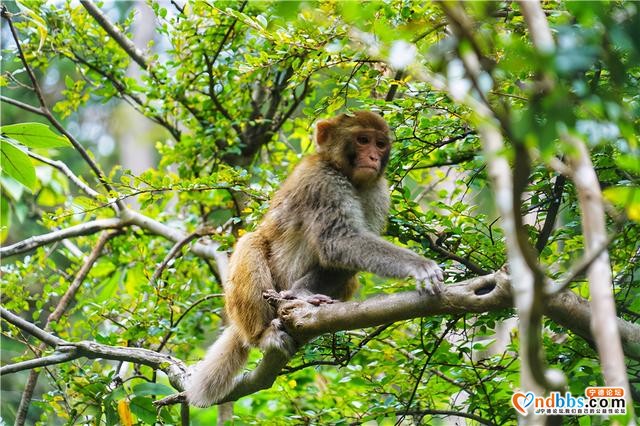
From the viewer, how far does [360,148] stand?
22.8 feet

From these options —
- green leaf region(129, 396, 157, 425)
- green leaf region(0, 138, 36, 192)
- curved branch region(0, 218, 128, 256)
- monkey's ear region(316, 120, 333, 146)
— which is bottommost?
green leaf region(129, 396, 157, 425)

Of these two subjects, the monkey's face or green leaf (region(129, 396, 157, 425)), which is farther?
the monkey's face

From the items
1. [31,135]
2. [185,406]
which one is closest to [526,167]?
[31,135]

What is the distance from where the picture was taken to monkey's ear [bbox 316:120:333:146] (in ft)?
23.7

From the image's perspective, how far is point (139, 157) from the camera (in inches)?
1019

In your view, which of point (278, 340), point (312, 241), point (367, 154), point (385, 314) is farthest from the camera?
point (367, 154)

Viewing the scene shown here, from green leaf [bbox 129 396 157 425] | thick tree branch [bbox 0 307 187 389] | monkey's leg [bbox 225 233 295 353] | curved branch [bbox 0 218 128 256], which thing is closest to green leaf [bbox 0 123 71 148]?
thick tree branch [bbox 0 307 187 389]

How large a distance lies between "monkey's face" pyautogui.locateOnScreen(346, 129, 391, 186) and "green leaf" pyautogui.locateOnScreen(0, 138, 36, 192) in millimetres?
2833

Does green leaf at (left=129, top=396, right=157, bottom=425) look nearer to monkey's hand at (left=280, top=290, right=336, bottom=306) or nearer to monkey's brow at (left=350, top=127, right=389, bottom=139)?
monkey's hand at (left=280, top=290, right=336, bottom=306)

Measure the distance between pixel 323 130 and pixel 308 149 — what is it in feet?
7.03

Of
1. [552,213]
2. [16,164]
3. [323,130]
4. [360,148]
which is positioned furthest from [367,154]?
[16,164]

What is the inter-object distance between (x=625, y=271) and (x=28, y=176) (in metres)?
4.46

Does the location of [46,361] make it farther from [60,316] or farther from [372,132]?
[372,132]

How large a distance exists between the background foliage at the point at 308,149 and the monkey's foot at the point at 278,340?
1.82 feet
